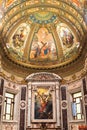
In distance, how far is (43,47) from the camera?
22.0 m

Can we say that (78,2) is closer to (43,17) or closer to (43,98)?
(43,17)

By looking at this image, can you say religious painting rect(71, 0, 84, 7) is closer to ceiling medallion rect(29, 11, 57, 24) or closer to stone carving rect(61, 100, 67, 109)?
ceiling medallion rect(29, 11, 57, 24)

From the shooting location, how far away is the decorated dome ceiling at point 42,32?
1841 centimetres

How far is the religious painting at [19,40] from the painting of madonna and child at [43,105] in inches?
170

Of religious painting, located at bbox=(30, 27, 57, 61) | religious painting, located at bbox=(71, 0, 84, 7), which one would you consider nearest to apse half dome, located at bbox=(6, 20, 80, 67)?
religious painting, located at bbox=(30, 27, 57, 61)

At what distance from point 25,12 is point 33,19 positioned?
1.54m

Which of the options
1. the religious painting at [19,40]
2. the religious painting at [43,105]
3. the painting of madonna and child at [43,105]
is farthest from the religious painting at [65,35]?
the painting of madonna and child at [43,105]

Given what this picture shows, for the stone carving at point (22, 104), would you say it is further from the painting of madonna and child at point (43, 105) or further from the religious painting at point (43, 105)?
the painting of madonna and child at point (43, 105)

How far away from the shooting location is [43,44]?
72.1ft

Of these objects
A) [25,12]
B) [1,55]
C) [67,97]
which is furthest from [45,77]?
[25,12]

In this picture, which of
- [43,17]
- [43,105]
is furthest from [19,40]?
[43,105]

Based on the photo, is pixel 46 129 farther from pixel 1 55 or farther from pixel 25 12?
pixel 25 12

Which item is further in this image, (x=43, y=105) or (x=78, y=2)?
(x=43, y=105)

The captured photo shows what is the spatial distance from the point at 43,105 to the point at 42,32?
7.23m
